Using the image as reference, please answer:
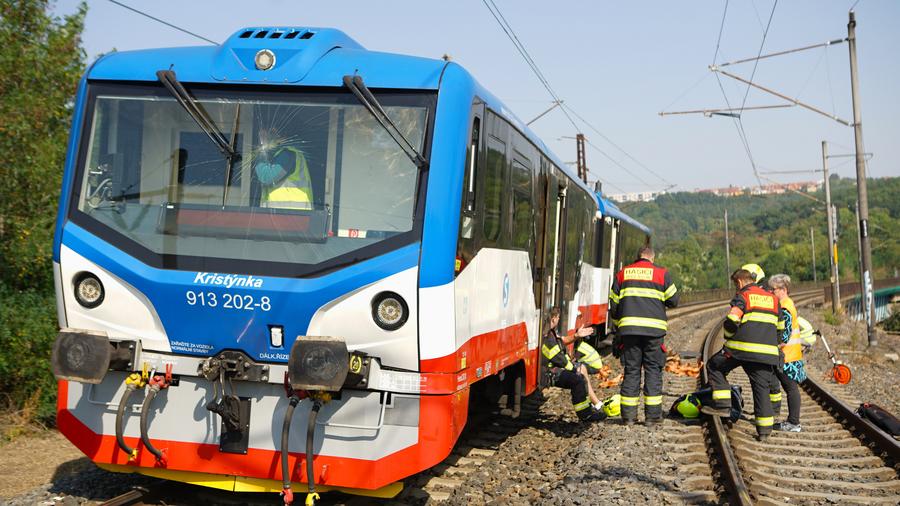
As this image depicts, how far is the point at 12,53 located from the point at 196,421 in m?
6.17

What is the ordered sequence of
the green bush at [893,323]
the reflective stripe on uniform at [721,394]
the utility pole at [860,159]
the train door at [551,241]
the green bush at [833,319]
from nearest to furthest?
the train door at [551,241] → the reflective stripe on uniform at [721,394] → the utility pole at [860,159] → the green bush at [833,319] → the green bush at [893,323]

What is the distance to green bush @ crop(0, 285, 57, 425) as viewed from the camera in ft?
28.4

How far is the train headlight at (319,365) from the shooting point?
527cm

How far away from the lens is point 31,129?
377 inches

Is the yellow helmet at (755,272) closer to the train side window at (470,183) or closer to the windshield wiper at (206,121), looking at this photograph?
the train side window at (470,183)

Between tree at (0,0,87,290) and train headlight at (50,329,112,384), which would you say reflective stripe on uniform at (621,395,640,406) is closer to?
train headlight at (50,329,112,384)

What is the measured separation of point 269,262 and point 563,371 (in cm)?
500

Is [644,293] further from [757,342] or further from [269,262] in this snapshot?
[269,262]

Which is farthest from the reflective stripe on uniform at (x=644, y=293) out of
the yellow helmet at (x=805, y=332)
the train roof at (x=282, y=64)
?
the train roof at (x=282, y=64)

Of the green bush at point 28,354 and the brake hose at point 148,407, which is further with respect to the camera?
the green bush at point 28,354

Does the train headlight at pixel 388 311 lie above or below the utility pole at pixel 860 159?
below

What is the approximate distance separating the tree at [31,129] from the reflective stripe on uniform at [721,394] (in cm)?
717

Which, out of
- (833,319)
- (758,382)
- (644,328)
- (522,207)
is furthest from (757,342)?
(833,319)

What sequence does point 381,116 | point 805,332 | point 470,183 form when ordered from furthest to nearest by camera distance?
point 805,332
point 470,183
point 381,116
